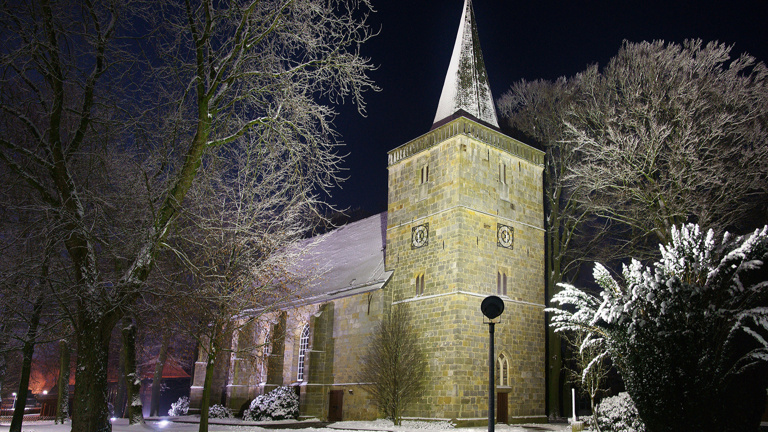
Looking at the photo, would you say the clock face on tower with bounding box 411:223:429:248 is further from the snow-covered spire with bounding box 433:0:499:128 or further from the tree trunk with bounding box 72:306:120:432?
the tree trunk with bounding box 72:306:120:432

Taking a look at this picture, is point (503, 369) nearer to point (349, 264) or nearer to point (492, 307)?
point (349, 264)

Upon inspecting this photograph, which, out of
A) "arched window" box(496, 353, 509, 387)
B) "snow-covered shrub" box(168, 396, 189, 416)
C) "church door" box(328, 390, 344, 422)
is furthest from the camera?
"snow-covered shrub" box(168, 396, 189, 416)

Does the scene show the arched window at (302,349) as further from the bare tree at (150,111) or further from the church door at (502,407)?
the bare tree at (150,111)

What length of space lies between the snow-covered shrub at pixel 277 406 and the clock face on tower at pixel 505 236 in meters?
12.4

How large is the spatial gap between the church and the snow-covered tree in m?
12.0

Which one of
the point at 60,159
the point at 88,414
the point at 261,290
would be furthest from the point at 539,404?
the point at 60,159

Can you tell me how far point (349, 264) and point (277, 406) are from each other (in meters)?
8.34

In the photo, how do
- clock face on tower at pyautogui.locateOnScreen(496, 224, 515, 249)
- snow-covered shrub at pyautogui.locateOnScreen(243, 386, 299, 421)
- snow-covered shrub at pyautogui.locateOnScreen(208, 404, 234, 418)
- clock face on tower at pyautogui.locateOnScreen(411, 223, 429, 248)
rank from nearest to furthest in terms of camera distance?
clock face on tower at pyautogui.locateOnScreen(496, 224, 515, 249) → clock face on tower at pyautogui.locateOnScreen(411, 223, 429, 248) → snow-covered shrub at pyautogui.locateOnScreen(243, 386, 299, 421) → snow-covered shrub at pyautogui.locateOnScreen(208, 404, 234, 418)

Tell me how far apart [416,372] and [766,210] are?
1385cm

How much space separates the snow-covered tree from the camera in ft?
30.1

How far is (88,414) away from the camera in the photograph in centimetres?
950

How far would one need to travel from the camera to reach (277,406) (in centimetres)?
2641

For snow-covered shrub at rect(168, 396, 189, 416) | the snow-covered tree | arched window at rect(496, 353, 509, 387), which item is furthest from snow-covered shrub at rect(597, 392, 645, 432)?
snow-covered shrub at rect(168, 396, 189, 416)

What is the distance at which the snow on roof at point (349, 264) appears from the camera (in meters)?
26.9
